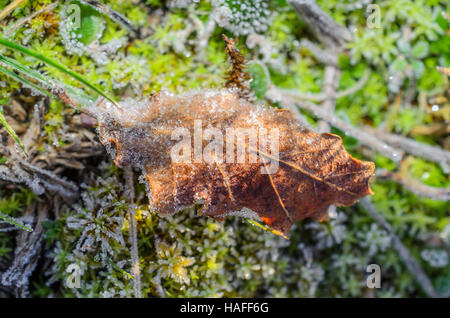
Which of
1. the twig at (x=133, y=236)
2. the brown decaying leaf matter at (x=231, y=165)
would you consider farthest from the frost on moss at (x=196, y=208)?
the brown decaying leaf matter at (x=231, y=165)

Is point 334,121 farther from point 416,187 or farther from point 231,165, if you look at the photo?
point 231,165

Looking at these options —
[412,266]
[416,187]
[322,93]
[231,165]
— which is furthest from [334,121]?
[412,266]

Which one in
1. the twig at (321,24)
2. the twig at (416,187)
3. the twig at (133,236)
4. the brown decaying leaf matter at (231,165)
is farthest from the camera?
the twig at (416,187)

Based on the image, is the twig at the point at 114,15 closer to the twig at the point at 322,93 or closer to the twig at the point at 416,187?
the twig at the point at 322,93

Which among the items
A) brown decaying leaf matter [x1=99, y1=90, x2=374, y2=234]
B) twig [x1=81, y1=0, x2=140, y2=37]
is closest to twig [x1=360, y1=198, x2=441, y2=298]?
brown decaying leaf matter [x1=99, y1=90, x2=374, y2=234]

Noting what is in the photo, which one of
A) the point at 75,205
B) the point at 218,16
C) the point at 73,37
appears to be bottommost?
the point at 75,205

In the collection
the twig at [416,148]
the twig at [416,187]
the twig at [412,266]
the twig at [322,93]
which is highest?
the twig at [322,93]

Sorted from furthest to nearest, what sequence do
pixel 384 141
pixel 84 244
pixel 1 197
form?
pixel 384 141 < pixel 1 197 < pixel 84 244

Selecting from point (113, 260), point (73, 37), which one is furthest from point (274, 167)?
point (73, 37)
